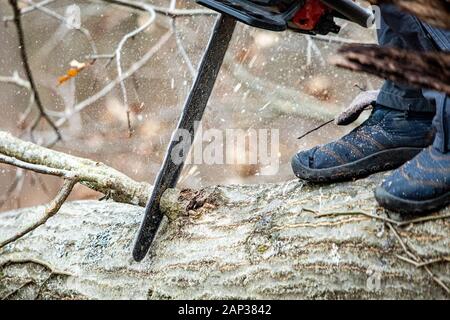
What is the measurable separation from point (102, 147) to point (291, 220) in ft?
10.6

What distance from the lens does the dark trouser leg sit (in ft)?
3.62

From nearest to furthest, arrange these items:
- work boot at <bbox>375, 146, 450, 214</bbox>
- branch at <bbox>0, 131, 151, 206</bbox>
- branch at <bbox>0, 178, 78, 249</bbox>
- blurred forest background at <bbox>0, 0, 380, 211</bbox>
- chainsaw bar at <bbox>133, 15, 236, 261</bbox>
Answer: work boot at <bbox>375, 146, 450, 214</bbox>, chainsaw bar at <bbox>133, 15, 236, 261</bbox>, branch at <bbox>0, 178, 78, 249</bbox>, branch at <bbox>0, 131, 151, 206</bbox>, blurred forest background at <bbox>0, 0, 380, 211</bbox>

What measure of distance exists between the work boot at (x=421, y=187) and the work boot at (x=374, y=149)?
0.50 feet

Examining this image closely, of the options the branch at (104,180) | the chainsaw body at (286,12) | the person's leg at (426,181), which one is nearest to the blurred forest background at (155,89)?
the branch at (104,180)

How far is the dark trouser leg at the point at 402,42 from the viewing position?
1.10m

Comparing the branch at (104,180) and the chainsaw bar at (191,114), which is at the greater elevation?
the chainsaw bar at (191,114)

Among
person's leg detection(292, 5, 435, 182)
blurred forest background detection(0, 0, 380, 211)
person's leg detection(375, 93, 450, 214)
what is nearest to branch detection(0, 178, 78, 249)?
person's leg detection(292, 5, 435, 182)

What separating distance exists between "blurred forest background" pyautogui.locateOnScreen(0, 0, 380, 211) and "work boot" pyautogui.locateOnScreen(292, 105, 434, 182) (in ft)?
7.36

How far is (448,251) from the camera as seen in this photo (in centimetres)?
96

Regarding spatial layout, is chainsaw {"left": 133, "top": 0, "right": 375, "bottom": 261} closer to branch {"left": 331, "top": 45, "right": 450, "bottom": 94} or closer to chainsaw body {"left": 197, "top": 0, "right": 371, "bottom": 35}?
chainsaw body {"left": 197, "top": 0, "right": 371, "bottom": 35}

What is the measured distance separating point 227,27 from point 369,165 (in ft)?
1.52

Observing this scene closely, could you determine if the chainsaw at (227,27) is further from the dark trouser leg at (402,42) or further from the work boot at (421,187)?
the work boot at (421,187)
